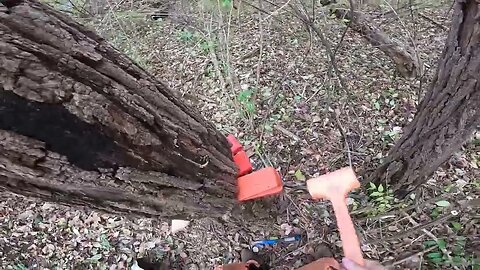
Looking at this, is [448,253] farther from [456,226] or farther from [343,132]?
[343,132]

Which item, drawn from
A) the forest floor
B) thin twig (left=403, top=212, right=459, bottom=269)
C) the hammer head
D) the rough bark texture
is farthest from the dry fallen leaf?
the rough bark texture

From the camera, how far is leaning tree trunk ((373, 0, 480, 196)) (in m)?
1.38

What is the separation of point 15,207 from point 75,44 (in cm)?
170

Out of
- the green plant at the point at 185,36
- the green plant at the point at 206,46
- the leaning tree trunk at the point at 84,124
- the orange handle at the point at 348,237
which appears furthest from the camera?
the green plant at the point at 185,36

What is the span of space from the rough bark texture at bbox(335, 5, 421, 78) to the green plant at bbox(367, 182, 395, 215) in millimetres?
851

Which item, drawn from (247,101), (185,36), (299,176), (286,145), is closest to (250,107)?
(247,101)

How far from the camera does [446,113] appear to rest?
5.27ft

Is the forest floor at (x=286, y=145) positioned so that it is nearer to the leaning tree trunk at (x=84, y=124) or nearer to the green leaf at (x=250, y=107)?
the green leaf at (x=250, y=107)

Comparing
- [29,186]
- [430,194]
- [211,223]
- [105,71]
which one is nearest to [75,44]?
[105,71]

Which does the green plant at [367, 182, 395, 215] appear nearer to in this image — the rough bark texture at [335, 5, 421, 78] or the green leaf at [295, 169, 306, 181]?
the green leaf at [295, 169, 306, 181]

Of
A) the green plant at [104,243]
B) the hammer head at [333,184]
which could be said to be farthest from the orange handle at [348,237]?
the green plant at [104,243]

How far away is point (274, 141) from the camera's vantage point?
2461 mm

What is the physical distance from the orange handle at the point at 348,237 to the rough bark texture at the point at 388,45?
150 centimetres

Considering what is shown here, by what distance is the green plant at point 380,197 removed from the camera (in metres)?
2.05
